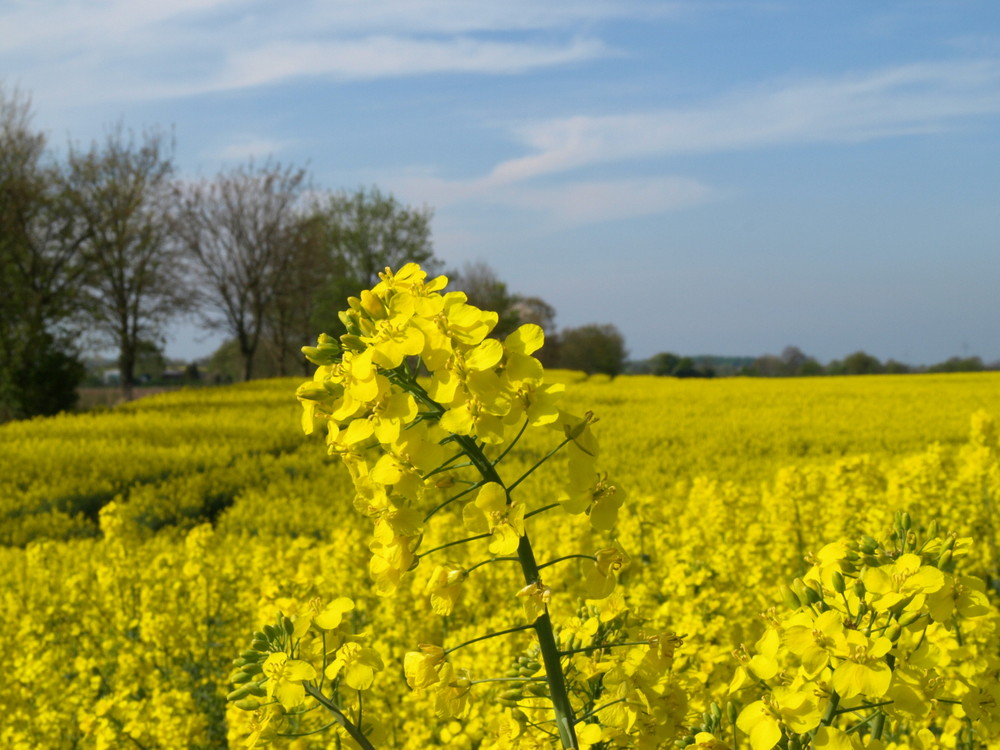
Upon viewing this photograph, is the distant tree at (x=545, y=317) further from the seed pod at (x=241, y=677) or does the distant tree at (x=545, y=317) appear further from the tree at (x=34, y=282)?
the seed pod at (x=241, y=677)

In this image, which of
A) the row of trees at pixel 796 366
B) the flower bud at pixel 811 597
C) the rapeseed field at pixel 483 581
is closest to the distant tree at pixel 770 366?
the row of trees at pixel 796 366

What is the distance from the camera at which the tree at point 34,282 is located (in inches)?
738

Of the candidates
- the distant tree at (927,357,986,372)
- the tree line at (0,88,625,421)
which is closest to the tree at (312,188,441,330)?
the tree line at (0,88,625,421)

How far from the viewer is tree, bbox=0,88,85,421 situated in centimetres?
1873

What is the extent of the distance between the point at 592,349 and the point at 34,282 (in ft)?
140

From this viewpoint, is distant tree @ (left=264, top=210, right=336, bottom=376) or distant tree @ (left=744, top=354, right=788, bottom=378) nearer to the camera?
distant tree @ (left=264, top=210, right=336, bottom=376)

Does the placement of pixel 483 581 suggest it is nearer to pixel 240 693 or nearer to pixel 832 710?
pixel 240 693

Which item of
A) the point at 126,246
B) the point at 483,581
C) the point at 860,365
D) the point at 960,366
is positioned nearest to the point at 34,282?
the point at 126,246

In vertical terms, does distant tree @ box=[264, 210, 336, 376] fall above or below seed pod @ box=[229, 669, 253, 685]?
above

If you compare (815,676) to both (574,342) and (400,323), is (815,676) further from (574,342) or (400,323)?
(574,342)

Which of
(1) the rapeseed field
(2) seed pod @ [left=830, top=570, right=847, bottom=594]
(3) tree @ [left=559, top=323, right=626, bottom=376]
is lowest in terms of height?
(1) the rapeseed field

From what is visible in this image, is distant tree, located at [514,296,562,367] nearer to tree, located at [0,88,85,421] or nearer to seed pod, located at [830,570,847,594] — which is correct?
tree, located at [0,88,85,421]

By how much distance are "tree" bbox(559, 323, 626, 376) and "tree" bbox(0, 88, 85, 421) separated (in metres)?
38.6

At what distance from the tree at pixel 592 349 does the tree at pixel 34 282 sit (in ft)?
127
